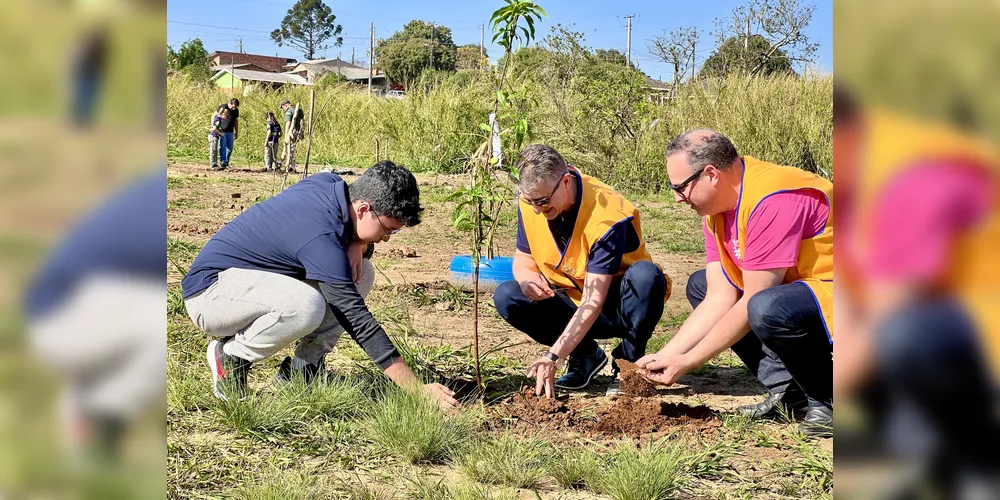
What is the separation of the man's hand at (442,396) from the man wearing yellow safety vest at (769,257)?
77cm

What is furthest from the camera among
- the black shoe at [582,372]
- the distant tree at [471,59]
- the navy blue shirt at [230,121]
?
the navy blue shirt at [230,121]

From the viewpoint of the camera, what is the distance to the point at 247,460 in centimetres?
284

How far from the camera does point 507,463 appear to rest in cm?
274

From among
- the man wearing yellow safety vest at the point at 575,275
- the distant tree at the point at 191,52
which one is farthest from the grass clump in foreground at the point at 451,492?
the distant tree at the point at 191,52

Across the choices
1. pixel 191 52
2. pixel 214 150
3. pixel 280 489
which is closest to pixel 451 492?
pixel 280 489

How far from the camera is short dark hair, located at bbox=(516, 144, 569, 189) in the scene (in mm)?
3512

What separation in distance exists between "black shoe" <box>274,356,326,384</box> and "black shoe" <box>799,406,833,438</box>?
6.54ft
